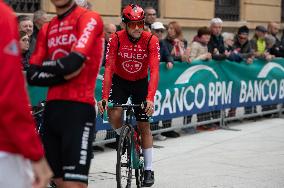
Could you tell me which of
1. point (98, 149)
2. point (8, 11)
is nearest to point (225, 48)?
point (98, 149)

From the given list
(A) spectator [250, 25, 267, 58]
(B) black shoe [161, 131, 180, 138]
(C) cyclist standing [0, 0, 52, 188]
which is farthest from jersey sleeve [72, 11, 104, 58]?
(A) spectator [250, 25, 267, 58]

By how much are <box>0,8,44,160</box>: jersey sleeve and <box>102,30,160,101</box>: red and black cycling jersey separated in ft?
12.4

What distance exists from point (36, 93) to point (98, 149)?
2.03 meters

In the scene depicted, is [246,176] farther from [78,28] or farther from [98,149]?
[78,28]

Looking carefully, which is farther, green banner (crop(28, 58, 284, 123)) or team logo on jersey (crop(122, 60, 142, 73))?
green banner (crop(28, 58, 284, 123))

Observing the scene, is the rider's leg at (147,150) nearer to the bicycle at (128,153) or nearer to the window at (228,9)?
the bicycle at (128,153)

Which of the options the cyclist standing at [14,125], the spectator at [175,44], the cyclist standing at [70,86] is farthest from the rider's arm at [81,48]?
the spectator at [175,44]

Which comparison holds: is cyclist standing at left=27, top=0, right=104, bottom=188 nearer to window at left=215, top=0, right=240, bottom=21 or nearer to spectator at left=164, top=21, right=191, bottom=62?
spectator at left=164, top=21, right=191, bottom=62

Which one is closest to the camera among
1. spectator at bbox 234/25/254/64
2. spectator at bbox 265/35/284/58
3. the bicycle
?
the bicycle

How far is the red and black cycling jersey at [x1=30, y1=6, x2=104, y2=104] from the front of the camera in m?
4.14

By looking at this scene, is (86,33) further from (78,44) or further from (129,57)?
(129,57)

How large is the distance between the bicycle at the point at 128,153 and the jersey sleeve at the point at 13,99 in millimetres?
3601

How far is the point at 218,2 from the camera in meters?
19.3

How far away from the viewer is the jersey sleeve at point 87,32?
4066 mm
